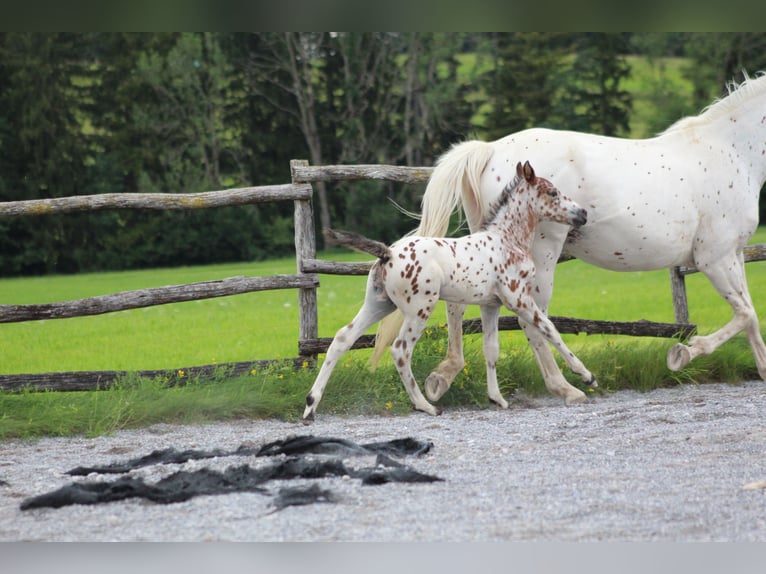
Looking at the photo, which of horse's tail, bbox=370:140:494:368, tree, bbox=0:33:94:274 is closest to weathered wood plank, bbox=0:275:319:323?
horse's tail, bbox=370:140:494:368

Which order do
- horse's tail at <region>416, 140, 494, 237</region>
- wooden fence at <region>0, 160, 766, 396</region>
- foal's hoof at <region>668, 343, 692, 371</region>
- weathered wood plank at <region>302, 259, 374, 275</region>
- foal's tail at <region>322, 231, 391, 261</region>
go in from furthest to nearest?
weathered wood plank at <region>302, 259, 374, 275</region> < foal's hoof at <region>668, 343, 692, 371</region> < wooden fence at <region>0, 160, 766, 396</region> < horse's tail at <region>416, 140, 494, 237</region> < foal's tail at <region>322, 231, 391, 261</region>

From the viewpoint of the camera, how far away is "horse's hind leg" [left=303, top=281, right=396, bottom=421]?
17.2 ft

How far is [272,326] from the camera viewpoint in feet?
44.9

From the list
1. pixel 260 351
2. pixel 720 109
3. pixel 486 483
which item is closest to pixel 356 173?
pixel 720 109

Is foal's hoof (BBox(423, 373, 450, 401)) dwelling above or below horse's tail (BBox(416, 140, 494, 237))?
below

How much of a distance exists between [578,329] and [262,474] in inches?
139

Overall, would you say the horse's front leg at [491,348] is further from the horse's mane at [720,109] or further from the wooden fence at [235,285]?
the horse's mane at [720,109]

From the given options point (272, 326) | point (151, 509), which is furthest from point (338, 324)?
point (151, 509)

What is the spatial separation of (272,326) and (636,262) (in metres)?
8.44

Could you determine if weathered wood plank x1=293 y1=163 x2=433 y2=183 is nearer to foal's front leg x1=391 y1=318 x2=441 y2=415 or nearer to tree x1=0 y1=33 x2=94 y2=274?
foal's front leg x1=391 y1=318 x2=441 y2=415

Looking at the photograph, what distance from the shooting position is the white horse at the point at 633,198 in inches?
224

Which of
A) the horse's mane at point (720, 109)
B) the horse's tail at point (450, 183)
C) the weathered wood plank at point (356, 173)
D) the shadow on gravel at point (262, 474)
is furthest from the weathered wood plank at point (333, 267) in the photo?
the horse's mane at point (720, 109)

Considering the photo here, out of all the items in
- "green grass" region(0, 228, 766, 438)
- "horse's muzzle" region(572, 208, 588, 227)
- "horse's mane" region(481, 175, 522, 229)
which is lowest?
"green grass" region(0, 228, 766, 438)

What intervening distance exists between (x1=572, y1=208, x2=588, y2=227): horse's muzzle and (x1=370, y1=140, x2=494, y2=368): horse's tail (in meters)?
0.60
